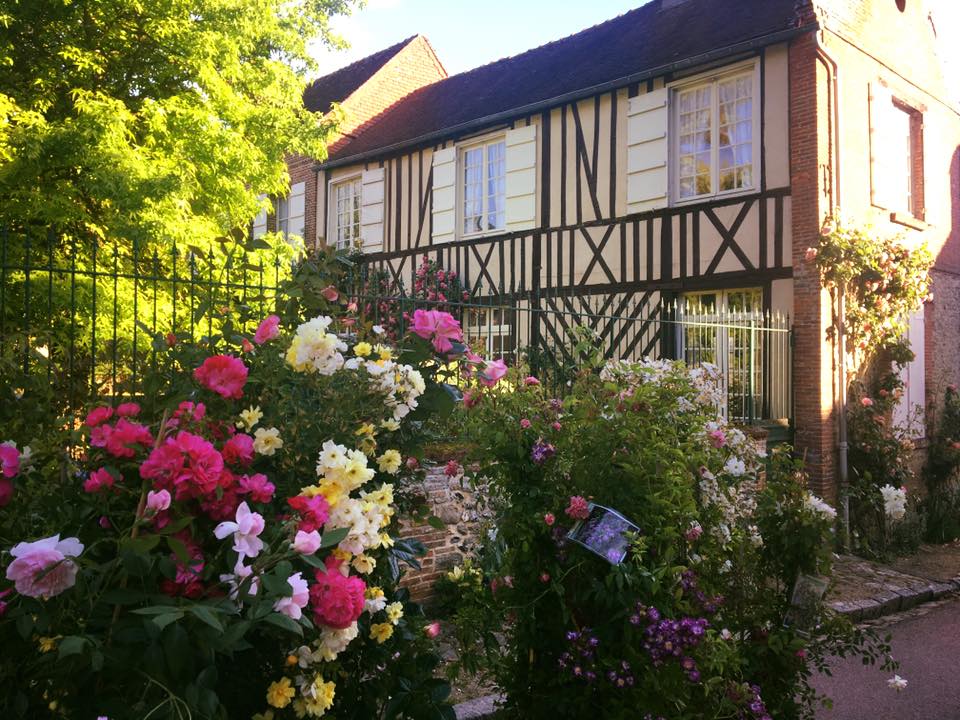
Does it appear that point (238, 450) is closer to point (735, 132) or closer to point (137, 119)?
point (137, 119)

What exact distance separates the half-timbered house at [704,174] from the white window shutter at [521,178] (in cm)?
3

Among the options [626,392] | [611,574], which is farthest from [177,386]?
[626,392]

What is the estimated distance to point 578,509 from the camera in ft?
8.78

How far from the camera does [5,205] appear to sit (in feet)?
22.3

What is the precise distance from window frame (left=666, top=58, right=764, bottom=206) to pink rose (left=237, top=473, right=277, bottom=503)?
8.05 meters

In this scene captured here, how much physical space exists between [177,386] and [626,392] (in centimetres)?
171

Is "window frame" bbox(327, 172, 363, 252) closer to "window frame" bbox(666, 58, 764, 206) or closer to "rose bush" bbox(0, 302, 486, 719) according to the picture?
"window frame" bbox(666, 58, 764, 206)

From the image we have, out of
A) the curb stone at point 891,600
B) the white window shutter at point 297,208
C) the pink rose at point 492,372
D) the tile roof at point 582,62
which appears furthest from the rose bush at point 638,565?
the white window shutter at point 297,208

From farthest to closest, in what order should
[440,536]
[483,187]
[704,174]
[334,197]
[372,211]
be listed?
[334,197]
[372,211]
[483,187]
[704,174]
[440,536]

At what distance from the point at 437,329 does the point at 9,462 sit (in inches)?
46.7

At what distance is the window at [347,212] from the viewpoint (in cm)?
1370

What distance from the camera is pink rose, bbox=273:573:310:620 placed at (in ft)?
5.02

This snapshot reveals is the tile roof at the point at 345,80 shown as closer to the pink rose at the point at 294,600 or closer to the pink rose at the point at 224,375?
the pink rose at the point at 224,375

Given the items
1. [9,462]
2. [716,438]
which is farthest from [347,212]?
[9,462]
